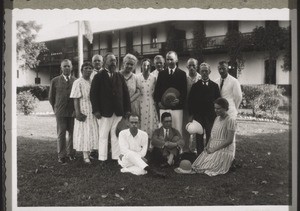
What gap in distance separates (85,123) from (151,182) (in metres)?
0.95

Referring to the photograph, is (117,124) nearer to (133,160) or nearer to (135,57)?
(133,160)

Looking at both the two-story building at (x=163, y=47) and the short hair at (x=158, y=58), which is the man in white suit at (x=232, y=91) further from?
the short hair at (x=158, y=58)

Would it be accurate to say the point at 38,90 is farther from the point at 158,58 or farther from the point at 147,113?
the point at 158,58

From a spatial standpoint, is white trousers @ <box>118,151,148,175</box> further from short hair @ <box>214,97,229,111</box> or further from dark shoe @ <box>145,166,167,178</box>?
short hair @ <box>214,97,229,111</box>

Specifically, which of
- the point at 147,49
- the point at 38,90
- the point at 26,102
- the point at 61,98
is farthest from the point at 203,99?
the point at 26,102

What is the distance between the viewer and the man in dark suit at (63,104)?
13.4 feet

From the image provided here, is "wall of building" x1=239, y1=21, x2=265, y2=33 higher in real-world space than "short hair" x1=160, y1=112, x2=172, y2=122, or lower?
higher

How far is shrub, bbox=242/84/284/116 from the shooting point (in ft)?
13.5

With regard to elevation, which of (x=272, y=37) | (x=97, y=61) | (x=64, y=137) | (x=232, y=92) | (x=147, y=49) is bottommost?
(x=64, y=137)

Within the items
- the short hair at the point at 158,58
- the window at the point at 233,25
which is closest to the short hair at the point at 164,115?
the short hair at the point at 158,58

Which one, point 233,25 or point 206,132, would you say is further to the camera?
point 206,132

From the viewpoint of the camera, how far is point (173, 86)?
4148 millimetres

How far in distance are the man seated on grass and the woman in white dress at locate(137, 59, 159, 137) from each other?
3.0 inches

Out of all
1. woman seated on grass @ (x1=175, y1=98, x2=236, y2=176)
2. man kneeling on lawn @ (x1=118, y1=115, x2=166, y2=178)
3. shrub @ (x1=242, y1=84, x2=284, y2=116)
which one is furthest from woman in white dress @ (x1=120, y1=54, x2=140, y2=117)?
shrub @ (x1=242, y1=84, x2=284, y2=116)
